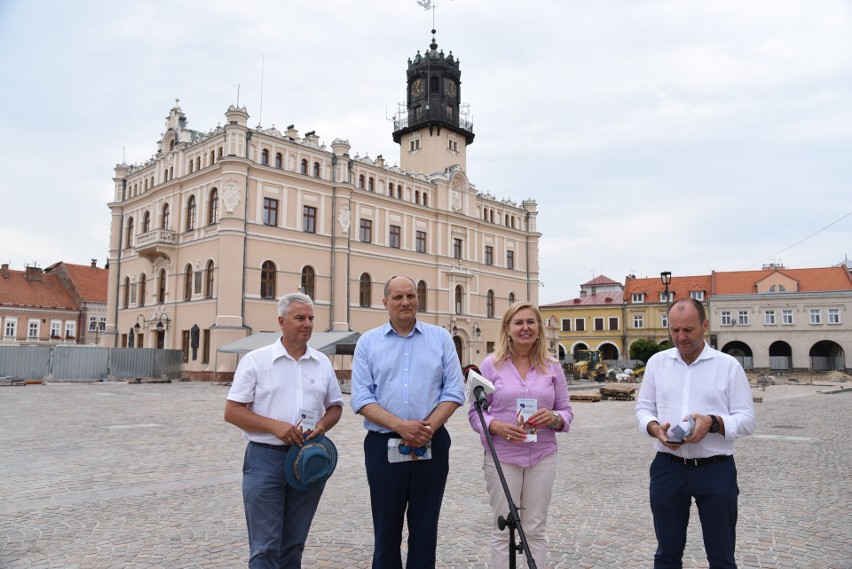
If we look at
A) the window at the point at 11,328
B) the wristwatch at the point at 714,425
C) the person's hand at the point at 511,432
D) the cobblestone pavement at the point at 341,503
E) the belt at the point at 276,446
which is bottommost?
the cobblestone pavement at the point at 341,503

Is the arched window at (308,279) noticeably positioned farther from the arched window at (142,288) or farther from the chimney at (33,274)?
the chimney at (33,274)

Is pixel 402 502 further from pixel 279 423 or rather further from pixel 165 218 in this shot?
pixel 165 218

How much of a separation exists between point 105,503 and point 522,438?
5043 millimetres

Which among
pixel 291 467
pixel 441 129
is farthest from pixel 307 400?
pixel 441 129

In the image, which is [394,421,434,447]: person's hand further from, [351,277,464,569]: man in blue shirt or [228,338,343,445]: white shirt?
[228,338,343,445]: white shirt

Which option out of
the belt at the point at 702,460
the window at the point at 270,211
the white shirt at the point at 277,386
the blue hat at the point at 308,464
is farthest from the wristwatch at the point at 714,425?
the window at the point at 270,211

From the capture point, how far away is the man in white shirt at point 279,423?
12.3 ft

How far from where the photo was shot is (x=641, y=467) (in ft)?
30.0

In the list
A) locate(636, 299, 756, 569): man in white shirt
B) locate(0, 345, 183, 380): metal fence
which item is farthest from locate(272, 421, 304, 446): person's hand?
locate(0, 345, 183, 380): metal fence

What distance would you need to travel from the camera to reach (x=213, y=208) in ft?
110

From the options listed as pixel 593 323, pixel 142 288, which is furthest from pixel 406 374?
pixel 593 323

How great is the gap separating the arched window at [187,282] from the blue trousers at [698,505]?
33.9 meters

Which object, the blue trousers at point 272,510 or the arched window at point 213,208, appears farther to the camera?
the arched window at point 213,208

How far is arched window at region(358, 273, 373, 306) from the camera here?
38.1 metres
